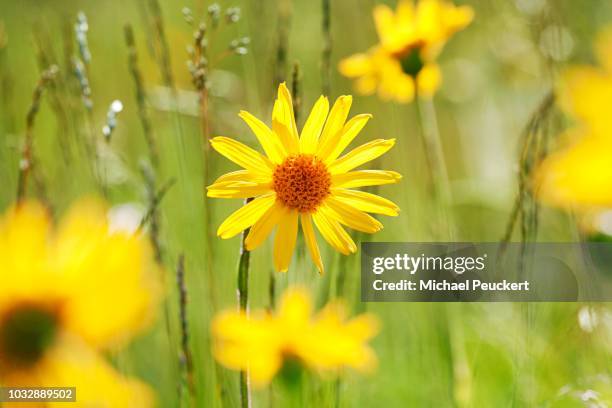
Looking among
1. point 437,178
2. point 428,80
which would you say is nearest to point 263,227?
point 437,178

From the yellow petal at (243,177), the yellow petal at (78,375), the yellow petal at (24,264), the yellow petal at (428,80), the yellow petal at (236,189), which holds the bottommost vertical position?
the yellow petal at (78,375)

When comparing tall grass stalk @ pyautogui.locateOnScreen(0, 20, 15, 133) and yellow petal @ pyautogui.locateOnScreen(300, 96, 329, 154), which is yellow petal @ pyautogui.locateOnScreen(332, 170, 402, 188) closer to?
yellow petal @ pyautogui.locateOnScreen(300, 96, 329, 154)

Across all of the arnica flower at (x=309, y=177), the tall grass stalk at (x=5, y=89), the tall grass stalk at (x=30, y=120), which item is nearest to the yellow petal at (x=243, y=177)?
the arnica flower at (x=309, y=177)

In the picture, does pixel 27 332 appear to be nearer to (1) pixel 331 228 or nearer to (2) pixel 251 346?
(2) pixel 251 346

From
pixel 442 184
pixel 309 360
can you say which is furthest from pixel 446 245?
pixel 309 360

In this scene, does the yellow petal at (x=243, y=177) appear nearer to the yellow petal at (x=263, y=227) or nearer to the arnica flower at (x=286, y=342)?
the yellow petal at (x=263, y=227)

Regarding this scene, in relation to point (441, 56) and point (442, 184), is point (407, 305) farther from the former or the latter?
point (441, 56)
